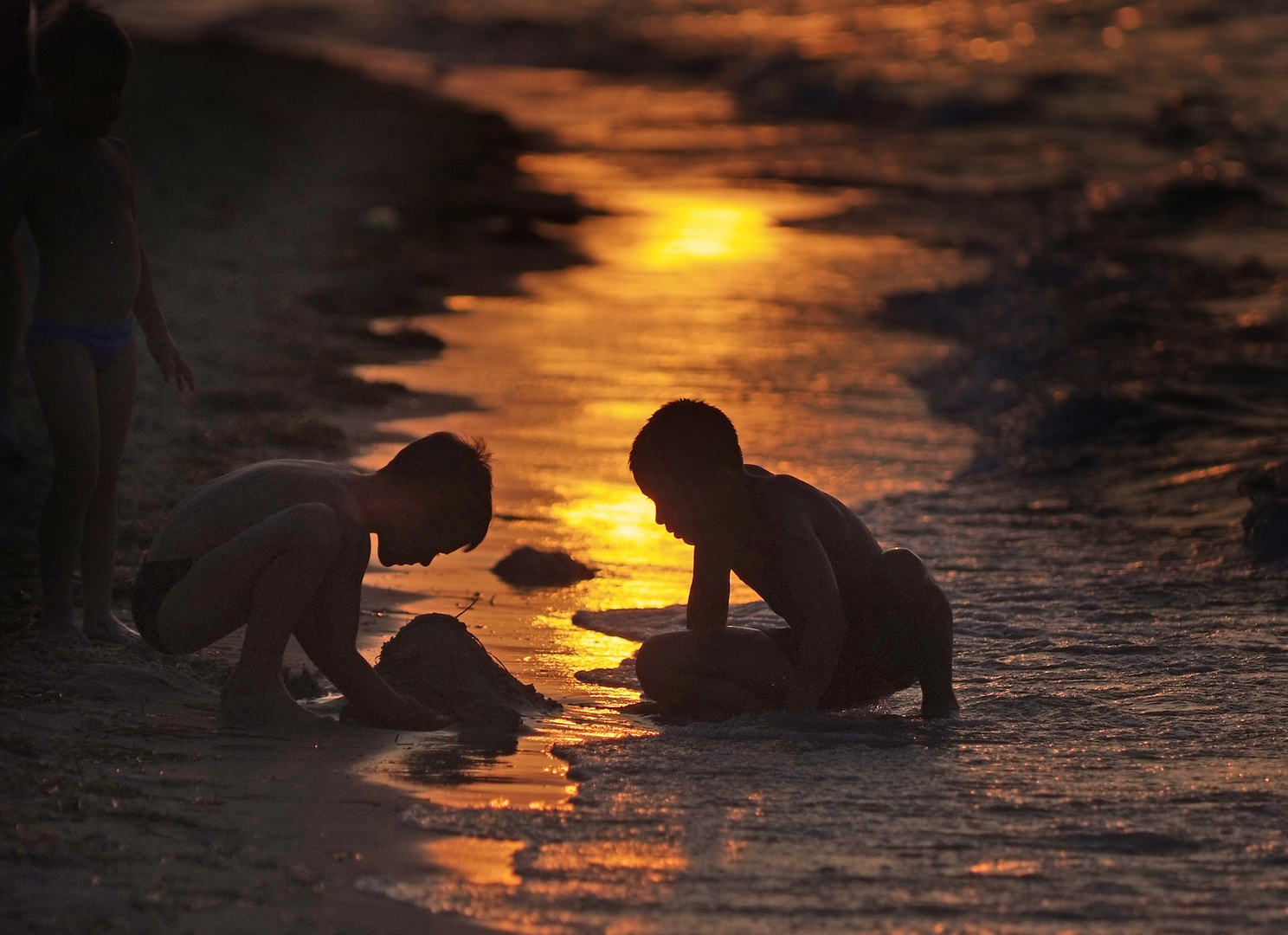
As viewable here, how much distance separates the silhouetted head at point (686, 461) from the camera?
429 centimetres

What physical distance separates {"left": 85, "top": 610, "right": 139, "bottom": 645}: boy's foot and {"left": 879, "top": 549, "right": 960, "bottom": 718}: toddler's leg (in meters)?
2.28

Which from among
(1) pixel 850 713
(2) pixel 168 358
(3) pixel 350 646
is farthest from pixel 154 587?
(1) pixel 850 713

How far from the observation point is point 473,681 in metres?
4.47

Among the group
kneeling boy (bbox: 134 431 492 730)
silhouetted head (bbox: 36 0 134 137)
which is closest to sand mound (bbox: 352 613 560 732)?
kneeling boy (bbox: 134 431 492 730)

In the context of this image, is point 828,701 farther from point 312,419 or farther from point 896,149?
point 896,149

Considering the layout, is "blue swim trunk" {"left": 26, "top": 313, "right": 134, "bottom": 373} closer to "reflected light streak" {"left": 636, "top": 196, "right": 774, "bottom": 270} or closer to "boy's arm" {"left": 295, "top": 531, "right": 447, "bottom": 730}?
"boy's arm" {"left": 295, "top": 531, "right": 447, "bottom": 730}

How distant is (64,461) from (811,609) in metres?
2.21

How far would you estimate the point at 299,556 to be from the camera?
4.05 meters

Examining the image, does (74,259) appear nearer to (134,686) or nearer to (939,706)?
(134,686)

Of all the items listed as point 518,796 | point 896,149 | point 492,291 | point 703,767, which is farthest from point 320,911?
point 896,149

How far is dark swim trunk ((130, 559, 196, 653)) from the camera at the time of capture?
4.25 metres

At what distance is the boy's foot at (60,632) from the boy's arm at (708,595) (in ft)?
5.94

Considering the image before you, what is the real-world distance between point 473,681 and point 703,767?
30.8 inches

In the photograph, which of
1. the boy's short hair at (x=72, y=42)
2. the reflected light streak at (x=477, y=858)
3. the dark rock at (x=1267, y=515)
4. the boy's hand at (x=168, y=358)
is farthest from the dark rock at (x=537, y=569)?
the dark rock at (x=1267, y=515)
